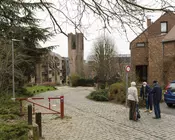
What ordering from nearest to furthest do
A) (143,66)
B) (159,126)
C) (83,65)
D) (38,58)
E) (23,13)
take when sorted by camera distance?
(23,13) → (159,126) → (38,58) → (143,66) → (83,65)

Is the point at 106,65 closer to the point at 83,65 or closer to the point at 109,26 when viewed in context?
the point at 83,65

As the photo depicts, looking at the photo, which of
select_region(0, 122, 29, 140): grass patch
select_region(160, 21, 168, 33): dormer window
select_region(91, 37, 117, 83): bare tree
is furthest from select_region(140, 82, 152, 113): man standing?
select_region(91, 37, 117, 83): bare tree

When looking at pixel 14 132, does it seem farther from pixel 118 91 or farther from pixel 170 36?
pixel 170 36

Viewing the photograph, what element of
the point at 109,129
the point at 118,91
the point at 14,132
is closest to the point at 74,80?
the point at 118,91

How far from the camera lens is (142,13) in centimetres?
448

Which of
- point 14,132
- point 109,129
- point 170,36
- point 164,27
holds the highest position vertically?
point 164,27

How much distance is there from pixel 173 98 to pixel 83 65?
1900 inches

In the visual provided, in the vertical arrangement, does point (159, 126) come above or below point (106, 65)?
below

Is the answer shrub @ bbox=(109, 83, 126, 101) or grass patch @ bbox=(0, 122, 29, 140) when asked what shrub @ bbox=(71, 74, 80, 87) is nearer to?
shrub @ bbox=(109, 83, 126, 101)

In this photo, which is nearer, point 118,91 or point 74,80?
point 118,91

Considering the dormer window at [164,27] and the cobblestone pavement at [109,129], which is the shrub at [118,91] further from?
the dormer window at [164,27]

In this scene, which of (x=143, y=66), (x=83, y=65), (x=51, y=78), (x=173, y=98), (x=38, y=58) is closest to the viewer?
(x=173, y=98)

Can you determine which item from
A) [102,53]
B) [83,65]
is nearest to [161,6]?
[102,53]

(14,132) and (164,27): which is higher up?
(164,27)
